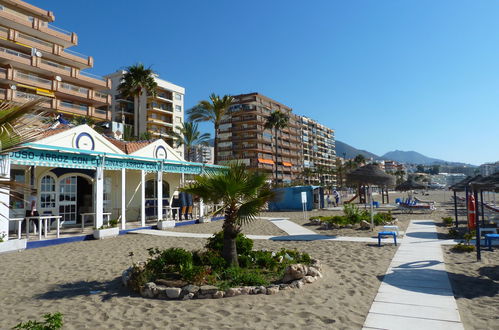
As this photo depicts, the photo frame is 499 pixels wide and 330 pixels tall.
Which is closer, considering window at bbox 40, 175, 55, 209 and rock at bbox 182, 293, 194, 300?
rock at bbox 182, 293, 194, 300

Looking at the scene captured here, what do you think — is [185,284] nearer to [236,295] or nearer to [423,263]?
[236,295]

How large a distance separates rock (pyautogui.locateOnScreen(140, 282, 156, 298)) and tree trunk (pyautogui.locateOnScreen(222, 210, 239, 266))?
159cm

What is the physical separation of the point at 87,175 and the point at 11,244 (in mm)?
6906

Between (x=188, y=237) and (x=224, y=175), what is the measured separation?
7.88 metres

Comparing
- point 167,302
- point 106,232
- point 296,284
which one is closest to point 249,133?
point 106,232

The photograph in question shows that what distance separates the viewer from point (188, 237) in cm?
1381

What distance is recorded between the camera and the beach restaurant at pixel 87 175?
12.4m

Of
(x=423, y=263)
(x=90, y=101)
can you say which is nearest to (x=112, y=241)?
(x=423, y=263)

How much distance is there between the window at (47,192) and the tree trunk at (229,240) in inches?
495

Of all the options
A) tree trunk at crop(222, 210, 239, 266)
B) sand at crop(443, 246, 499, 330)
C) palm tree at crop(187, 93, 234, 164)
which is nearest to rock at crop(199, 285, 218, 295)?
tree trunk at crop(222, 210, 239, 266)

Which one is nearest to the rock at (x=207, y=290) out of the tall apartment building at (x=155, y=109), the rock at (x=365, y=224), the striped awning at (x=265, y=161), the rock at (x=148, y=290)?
the rock at (x=148, y=290)

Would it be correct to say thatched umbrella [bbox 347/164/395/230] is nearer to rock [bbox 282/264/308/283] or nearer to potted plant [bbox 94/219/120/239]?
rock [bbox 282/264/308/283]

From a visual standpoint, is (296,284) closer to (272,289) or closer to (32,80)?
(272,289)

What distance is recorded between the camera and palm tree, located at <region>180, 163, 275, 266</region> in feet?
21.6
